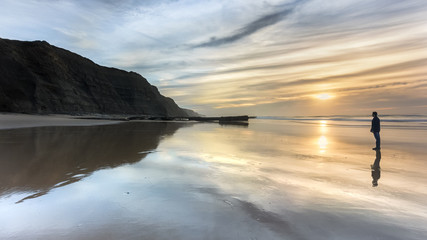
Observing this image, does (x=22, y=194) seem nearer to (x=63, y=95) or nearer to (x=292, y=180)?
(x=292, y=180)

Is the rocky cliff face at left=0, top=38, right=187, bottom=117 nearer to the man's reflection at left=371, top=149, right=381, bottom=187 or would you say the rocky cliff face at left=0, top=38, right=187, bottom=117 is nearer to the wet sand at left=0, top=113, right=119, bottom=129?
the wet sand at left=0, top=113, right=119, bottom=129

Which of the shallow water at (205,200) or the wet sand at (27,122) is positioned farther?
the wet sand at (27,122)

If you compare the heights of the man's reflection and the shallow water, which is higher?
the man's reflection

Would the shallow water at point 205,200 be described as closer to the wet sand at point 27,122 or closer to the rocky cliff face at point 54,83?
the wet sand at point 27,122

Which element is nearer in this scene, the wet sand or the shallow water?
the shallow water

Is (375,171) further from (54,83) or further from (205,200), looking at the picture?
(54,83)

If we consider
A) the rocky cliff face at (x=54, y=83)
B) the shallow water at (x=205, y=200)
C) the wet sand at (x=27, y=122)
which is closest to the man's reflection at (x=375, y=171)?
the shallow water at (x=205, y=200)

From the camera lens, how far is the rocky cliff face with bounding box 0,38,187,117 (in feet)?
147

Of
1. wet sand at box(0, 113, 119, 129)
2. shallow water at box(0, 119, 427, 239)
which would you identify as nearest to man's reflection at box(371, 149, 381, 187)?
shallow water at box(0, 119, 427, 239)

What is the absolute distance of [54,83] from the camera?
175 ft

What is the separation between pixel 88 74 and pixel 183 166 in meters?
75.4

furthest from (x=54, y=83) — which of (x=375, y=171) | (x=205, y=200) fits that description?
(x=375, y=171)

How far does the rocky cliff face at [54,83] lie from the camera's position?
147 feet

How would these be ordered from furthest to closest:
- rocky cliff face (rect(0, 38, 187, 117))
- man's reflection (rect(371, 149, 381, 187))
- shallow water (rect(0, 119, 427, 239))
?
rocky cliff face (rect(0, 38, 187, 117)), man's reflection (rect(371, 149, 381, 187)), shallow water (rect(0, 119, 427, 239))
